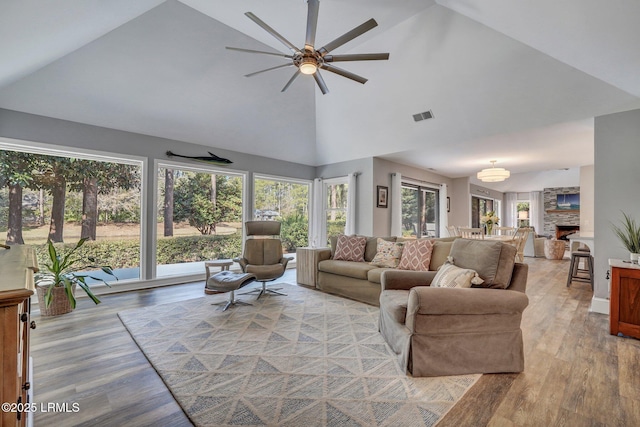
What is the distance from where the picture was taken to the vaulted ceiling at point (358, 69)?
2.51 m

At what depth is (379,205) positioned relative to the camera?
604cm

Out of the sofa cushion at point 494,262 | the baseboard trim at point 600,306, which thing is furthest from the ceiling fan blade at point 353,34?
the baseboard trim at point 600,306

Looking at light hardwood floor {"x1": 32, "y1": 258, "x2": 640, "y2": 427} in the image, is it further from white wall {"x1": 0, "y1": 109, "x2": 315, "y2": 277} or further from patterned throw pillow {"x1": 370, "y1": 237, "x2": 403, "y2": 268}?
white wall {"x1": 0, "y1": 109, "x2": 315, "y2": 277}

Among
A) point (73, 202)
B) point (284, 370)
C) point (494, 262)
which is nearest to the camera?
point (284, 370)

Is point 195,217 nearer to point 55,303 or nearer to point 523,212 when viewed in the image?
point 55,303

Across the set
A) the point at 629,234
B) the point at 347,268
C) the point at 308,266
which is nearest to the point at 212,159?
the point at 308,266

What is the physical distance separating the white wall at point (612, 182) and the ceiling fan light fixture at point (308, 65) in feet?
11.9

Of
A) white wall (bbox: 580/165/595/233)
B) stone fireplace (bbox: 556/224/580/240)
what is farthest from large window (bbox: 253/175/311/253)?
stone fireplace (bbox: 556/224/580/240)

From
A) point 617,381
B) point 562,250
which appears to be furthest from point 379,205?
point 562,250

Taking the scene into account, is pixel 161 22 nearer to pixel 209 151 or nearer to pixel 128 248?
pixel 209 151

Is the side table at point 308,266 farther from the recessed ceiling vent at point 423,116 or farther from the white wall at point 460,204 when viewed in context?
the white wall at point 460,204

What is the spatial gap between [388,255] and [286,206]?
3259 millimetres

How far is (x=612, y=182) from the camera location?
3.49 metres

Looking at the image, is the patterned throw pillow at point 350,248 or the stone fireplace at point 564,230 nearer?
the patterned throw pillow at point 350,248
